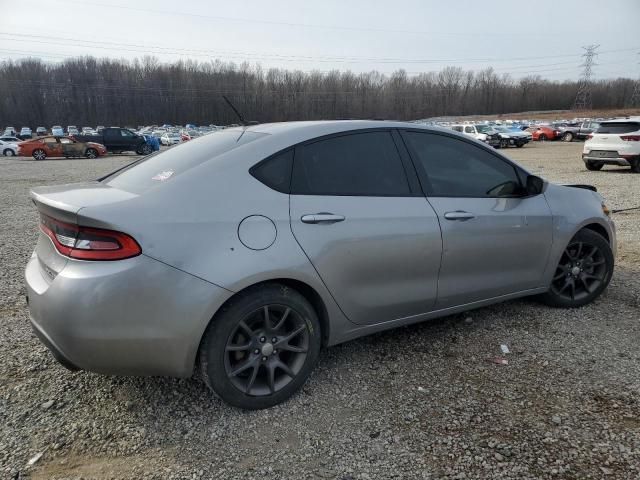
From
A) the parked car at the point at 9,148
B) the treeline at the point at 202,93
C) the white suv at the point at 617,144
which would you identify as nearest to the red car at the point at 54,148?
the parked car at the point at 9,148

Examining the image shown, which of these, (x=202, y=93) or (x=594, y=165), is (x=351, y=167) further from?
(x=202, y=93)

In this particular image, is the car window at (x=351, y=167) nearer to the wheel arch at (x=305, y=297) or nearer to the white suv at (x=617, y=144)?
the wheel arch at (x=305, y=297)

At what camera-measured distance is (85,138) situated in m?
30.3

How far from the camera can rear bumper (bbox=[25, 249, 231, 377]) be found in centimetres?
220

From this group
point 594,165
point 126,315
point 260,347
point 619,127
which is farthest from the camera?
point 594,165

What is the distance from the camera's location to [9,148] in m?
33.2

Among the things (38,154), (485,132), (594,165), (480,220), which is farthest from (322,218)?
(485,132)

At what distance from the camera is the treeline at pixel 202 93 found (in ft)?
301

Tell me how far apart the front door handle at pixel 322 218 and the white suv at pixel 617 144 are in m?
15.9

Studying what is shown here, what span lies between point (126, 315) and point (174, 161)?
1.07 metres

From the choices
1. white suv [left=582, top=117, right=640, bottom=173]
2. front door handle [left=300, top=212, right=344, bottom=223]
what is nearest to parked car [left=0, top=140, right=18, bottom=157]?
white suv [left=582, top=117, right=640, bottom=173]

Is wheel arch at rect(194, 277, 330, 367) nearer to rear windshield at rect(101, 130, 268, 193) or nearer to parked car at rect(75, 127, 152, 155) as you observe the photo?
rear windshield at rect(101, 130, 268, 193)

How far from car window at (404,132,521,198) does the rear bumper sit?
5.56 feet

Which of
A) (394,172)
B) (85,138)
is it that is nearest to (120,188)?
(394,172)
